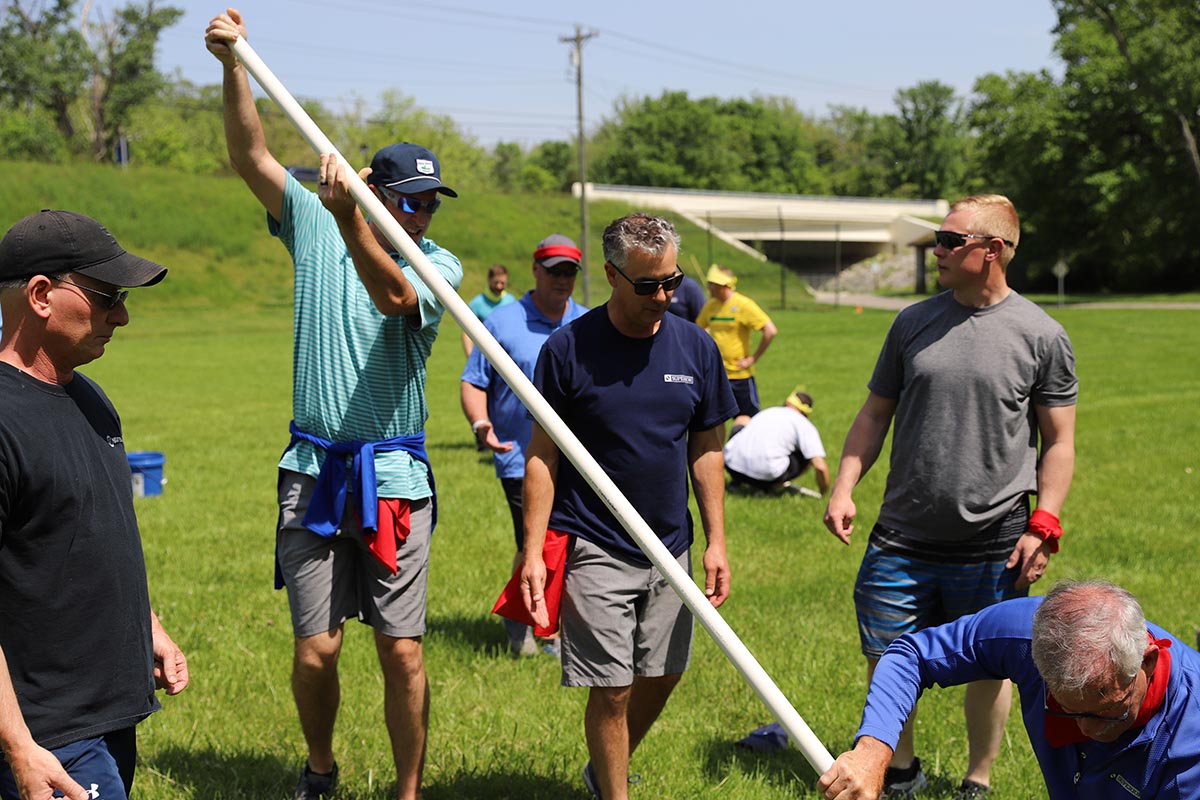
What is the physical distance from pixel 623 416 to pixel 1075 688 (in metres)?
2.07

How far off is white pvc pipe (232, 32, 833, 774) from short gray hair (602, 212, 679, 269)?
0.97 meters

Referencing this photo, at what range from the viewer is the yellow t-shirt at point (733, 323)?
12.2m

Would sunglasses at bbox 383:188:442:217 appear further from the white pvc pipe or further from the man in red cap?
the man in red cap

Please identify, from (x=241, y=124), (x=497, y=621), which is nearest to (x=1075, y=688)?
(x=241, y=124)

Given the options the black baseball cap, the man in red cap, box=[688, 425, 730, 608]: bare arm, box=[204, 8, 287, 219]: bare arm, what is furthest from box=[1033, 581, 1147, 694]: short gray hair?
the man in red cap

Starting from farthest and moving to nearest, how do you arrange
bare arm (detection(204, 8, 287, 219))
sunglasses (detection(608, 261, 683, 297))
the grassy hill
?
the grassy hill, sunglasses (detection(608, 261, 683, 297)), bare arm (detection(204, 8, 287, 219))

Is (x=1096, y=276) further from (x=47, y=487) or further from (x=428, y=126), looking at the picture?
(x=47, y=487)

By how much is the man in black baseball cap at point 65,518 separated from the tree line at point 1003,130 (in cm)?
5812

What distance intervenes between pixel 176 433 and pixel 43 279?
46.3 ft

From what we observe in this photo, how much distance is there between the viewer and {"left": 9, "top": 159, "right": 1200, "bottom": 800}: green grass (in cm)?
530

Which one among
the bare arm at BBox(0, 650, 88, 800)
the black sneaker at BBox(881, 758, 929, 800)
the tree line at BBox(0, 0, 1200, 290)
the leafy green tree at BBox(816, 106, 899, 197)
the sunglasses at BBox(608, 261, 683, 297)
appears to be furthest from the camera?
the leafy green tree at BBox(816, 106, 899, 197)

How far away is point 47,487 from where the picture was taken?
2.92 m

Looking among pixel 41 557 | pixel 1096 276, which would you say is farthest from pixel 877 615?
pixel 1096 276

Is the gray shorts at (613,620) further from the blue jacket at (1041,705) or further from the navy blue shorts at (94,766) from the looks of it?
the navy blue shorts at (94,766)
